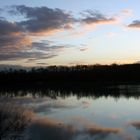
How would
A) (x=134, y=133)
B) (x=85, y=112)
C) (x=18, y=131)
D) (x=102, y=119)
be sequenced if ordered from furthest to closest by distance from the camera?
(x=85, y=112) < (x=102, y=119) < (x=134, y=133) < (x=18, y=131)

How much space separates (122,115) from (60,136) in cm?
922

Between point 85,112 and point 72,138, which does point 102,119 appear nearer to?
point 85,112

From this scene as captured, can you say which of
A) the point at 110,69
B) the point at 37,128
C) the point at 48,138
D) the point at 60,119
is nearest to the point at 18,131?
the point at 48,138

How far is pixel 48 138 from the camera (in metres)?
15.1

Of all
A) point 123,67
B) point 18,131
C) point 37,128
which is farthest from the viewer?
point 123,67

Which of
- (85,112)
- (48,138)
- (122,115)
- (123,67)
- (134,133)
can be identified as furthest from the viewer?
(123,67)

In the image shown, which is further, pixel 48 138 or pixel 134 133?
pixel 134 133

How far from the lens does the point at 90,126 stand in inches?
748

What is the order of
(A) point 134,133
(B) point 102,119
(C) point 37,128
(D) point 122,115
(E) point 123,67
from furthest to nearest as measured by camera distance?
(E) point 123,67
(D) point 122,115
(B) point 102,119
(C) point 37,128
(A) point 134,133

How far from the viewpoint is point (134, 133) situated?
52.8 feet

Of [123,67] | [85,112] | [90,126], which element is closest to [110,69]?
[123,67]

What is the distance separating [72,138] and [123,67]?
98.4 metres

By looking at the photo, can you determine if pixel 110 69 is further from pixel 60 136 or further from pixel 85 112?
pixel 60 136

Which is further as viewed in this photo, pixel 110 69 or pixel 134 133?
pixel 110 69
